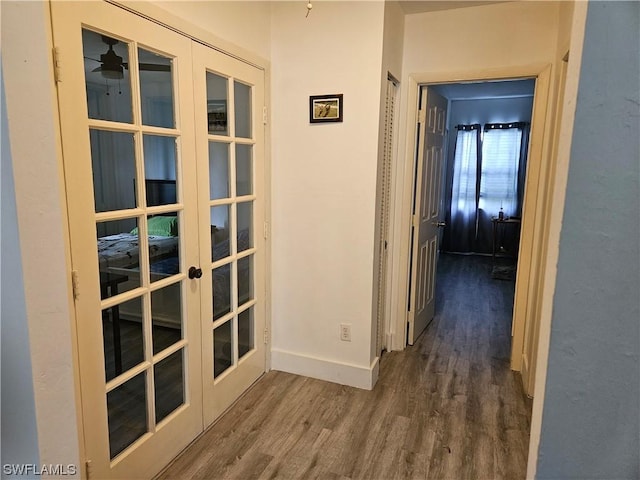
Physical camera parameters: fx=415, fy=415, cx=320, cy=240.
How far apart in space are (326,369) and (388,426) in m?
0.62

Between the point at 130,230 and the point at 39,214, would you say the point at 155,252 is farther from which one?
the point at 39,214

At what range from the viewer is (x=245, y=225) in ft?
8.48

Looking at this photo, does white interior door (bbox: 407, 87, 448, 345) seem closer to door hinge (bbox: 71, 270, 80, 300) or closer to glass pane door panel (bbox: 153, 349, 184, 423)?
glass pane door panel (bbox: 153, 349, 184, 423)

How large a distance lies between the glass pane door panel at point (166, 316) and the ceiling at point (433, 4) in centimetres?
227

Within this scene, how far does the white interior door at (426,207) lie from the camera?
3.19m

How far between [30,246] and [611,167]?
103 cm

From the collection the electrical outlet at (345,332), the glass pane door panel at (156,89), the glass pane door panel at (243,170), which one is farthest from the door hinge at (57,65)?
the electrical outlet at (345,332)

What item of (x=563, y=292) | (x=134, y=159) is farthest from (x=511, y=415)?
(x=134, y=159)

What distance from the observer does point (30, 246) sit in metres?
0.80

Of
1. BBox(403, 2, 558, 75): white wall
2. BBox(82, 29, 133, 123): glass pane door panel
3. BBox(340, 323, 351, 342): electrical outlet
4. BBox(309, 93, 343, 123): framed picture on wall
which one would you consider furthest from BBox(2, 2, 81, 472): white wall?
BBox(403, 2, 558, 75): white wall

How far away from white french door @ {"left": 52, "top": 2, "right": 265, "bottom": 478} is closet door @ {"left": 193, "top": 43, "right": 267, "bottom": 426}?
0.03 ft

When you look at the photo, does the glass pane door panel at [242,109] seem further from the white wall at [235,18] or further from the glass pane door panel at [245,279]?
the glass pane door panel at [245,279]

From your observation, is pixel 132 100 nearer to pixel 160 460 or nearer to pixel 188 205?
pixel 188 205

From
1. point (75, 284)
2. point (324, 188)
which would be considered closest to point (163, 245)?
point (75, 284)
